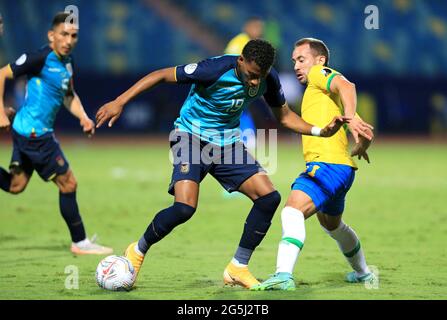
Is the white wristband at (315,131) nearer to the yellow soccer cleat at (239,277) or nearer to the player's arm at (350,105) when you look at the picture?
the player's arm at (350,105)

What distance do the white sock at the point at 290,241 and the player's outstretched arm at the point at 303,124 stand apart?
2.07 ft

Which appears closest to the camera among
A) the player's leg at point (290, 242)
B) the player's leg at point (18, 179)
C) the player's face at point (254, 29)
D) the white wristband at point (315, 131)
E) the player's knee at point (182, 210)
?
the player's leg at point (290, 242)

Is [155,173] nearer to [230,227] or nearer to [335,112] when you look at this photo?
[230,227]

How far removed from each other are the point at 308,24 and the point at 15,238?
21.3 metres

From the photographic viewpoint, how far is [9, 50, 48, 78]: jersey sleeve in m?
8.57

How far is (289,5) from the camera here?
98.7 ft

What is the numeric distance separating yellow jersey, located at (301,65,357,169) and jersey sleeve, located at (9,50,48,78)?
2.97 metres

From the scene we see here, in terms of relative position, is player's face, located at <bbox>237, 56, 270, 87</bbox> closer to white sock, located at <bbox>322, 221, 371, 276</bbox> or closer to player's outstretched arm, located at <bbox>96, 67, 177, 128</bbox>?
player's outstretched arm, located at <bbox>96, 67, 177, 128</bbox>

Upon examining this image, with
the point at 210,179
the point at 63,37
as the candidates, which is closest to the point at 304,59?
the point at 63,37

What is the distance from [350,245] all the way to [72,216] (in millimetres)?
3102

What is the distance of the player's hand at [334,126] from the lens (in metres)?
6.29

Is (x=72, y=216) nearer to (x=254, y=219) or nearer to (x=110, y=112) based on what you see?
(x=254, y=219)

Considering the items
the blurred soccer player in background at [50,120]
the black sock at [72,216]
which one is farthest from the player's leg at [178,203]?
the black sock at [72,216]
